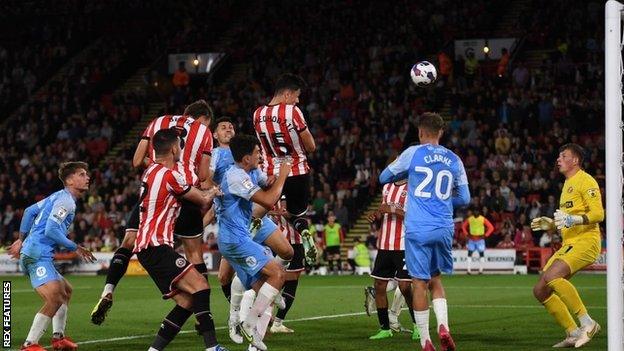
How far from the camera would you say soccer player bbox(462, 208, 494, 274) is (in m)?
31.3

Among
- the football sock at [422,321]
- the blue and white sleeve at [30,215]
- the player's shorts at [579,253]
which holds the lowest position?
the football sock at [422,321]

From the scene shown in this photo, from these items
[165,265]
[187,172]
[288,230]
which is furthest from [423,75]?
[165,265]

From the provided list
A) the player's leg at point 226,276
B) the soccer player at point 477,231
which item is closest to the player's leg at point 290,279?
the player's leg at point 226,276

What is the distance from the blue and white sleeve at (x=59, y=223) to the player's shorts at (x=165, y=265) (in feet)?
4.86

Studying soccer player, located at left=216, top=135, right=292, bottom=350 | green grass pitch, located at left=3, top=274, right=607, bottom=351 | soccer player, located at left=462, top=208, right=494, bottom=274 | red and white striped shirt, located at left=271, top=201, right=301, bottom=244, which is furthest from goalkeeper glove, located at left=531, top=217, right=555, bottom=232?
Result: soccer player, located at left=462, top=208, right=494, bottom=274

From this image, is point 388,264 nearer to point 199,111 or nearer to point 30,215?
point 199,111

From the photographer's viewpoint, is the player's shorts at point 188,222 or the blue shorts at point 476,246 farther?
the blue shorts at point 476,246

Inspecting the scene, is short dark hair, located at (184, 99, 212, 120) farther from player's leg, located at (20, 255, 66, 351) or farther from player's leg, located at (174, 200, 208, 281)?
player's leg, located at (20, 255, 66, 351)

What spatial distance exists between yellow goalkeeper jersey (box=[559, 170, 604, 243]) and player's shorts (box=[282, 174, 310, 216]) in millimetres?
3220

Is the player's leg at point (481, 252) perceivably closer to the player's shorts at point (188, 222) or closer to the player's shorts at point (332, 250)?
the player's shorts at point (332, 250)

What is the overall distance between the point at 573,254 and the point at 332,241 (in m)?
20.5

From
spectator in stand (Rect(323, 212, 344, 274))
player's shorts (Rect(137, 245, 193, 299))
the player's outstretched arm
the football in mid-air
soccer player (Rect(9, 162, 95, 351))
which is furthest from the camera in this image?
spectator in stand (Rect(323, 212, 344, 274))

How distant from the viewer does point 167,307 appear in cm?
1895

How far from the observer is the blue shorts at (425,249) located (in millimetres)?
Answer: 11352
